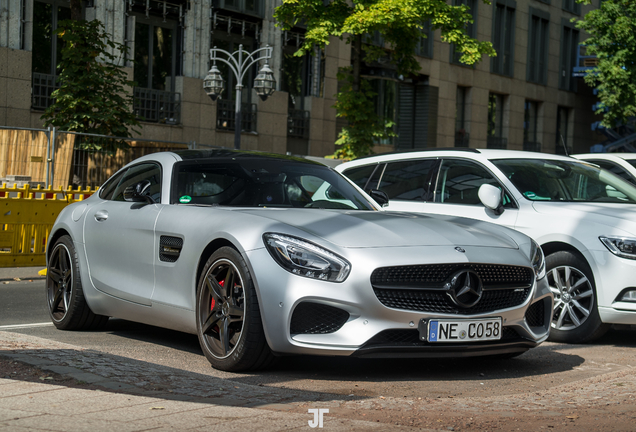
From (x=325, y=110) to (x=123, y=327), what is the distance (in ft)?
76.0

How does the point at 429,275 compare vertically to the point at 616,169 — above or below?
below

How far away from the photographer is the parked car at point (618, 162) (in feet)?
34.3

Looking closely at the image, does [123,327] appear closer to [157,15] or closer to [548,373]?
[548,373]

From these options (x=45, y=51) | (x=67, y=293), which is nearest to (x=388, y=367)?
(x=67, y=293)

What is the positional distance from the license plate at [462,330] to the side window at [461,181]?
9.74ft

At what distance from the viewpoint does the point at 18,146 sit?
1684 centimetres

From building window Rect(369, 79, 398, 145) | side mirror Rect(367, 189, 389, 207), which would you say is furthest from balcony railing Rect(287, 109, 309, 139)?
side mirror Rect(367, 189, 389, 207)

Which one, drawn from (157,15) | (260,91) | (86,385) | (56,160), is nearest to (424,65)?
(157,15)

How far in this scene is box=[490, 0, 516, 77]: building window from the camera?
130ft

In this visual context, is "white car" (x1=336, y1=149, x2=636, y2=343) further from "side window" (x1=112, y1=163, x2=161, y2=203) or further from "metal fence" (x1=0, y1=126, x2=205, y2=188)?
"metal fence" (x1=0, y1=126, x2=205, y2=188)

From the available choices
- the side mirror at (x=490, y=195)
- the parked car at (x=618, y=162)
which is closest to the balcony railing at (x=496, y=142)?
the parked car at (x=618, y=162)

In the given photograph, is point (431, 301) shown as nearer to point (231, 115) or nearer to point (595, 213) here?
point (595, 213)

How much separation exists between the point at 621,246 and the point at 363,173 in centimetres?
317

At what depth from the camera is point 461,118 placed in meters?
38.2
